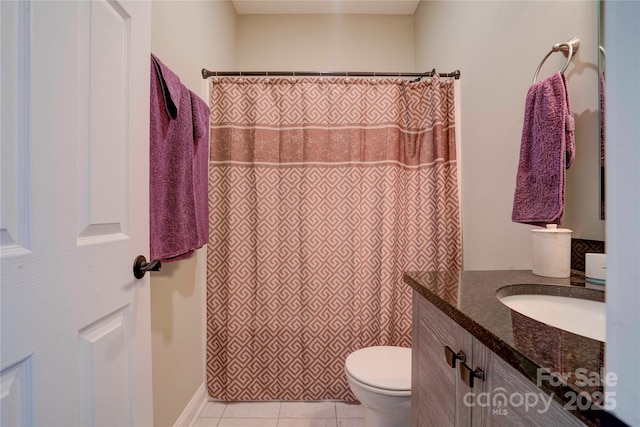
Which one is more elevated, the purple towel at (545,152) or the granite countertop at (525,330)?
the purple towel at (545,152)

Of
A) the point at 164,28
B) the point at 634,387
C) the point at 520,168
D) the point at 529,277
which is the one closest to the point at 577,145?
the point at 520,168

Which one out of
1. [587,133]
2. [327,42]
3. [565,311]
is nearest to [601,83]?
[587,133]

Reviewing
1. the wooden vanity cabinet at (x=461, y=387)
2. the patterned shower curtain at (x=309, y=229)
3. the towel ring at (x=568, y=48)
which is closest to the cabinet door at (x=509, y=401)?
the wooden vanity cabinet at (x=461, y=387)

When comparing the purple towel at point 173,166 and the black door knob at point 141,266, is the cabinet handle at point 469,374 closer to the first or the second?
the black door knob at point 141,266

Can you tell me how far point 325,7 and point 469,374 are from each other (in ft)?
8.22

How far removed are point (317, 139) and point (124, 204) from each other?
1.11 meters

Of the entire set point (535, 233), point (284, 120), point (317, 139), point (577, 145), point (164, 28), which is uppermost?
point (164, 28)

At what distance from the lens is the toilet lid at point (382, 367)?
1.10m

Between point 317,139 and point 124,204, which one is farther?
point 317,139

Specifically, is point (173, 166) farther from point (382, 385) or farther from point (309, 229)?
point (382, 385)

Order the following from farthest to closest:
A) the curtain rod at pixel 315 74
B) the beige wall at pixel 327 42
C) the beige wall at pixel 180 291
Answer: the beige wall at pixel 327 42, the curtain rod at pixel 315 74, the beige wall at pixel 180 291

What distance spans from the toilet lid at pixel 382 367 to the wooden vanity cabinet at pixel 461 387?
23cm

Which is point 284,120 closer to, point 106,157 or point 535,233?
point 106,157

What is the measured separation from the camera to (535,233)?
97cm
